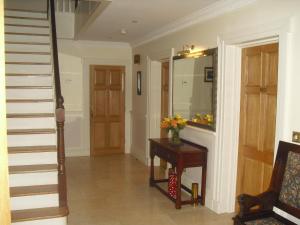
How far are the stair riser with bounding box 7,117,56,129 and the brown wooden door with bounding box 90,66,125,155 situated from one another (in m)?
3.03

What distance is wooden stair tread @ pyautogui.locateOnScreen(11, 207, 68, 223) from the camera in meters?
2.91

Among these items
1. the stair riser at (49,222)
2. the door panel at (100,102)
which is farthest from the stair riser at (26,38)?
the stair riser at (49,222)

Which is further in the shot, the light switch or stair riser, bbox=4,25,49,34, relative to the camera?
stair riser, bbox=4,25,49,34

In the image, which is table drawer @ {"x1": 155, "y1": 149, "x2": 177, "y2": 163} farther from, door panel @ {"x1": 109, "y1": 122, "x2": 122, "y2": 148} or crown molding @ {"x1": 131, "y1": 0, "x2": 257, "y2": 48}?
door panel @ {"x1": 109, "y1": 122, "x2": 122, "y2": 148}

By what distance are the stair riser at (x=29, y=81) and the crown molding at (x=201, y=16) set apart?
1968 mm

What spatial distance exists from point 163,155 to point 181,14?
191 centimetres

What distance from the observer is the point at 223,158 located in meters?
3.79

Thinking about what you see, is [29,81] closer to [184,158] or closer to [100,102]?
[184,158]

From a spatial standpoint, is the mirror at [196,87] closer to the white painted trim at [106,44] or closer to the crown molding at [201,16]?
the crown molding at [201,16]

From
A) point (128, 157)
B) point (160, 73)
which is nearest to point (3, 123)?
point (160, 73)

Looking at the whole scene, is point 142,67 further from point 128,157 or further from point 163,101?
point 128,157

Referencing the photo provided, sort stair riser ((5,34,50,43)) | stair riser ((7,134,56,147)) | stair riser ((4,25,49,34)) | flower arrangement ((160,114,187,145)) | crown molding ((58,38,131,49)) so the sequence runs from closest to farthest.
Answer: stair riser ((7,134,56,147)) < flower arrangement ((160,114,187,145)) < stair riser ((5,34,50,43)) < stair riser ((4,25,49,34)) < crown molding ((58,38,131,49))

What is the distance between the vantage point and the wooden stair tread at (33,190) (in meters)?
3.09

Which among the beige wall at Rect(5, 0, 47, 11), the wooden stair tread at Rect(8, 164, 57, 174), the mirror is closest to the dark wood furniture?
the mirror
